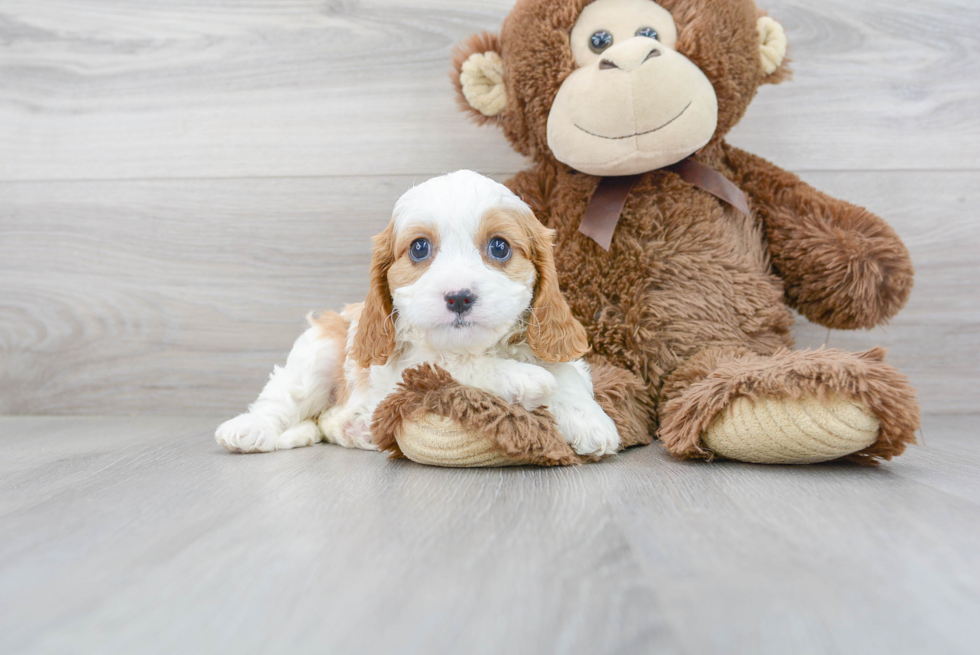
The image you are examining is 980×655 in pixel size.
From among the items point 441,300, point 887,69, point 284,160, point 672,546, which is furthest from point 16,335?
point 887,69

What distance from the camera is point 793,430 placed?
0.86 meters

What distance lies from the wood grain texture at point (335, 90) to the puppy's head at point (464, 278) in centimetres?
61

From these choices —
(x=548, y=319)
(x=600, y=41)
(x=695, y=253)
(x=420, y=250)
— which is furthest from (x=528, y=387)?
(x=600, y=41)

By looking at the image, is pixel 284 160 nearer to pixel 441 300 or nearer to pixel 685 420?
pixel 441 300

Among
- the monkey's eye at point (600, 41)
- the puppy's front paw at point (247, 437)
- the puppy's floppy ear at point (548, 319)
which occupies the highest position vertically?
the monkey's eye at point (600, 41)

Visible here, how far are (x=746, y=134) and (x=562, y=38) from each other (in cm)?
54

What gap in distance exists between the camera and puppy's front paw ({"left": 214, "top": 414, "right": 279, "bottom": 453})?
109 centimetres

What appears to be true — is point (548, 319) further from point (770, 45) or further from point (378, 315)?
point (770, 45)

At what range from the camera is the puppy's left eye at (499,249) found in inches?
35.4

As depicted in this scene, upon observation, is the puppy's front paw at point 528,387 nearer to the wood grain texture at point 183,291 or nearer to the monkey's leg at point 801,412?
the monkey's leg at point 801,412

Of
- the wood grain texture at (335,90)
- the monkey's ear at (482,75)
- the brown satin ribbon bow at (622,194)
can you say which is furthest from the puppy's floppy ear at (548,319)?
the wood grain texture at (335,90)

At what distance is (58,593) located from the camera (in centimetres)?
54

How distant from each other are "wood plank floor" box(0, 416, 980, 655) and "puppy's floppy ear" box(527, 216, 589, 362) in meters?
0.16

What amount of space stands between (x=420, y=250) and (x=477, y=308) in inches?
4.9
